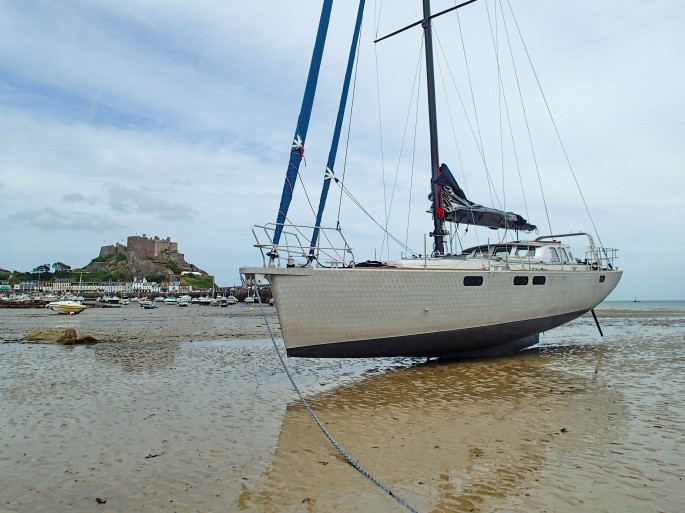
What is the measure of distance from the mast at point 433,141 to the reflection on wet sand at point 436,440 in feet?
15.4

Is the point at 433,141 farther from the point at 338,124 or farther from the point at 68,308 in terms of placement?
the point at 68,308

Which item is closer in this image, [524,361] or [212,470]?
[212,470]

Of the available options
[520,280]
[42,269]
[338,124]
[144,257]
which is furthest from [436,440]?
[42,269]

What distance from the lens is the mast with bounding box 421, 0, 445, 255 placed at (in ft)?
44.5

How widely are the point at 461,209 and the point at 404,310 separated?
4.74 meters

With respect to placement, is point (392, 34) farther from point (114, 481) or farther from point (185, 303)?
point (185, 303)

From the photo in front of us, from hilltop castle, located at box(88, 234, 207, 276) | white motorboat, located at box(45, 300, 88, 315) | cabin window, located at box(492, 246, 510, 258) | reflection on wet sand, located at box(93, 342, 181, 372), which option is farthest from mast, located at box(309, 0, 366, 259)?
hilltop castle, located at box(88, 234, 207, 276)

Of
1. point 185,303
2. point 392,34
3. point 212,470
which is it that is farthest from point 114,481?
point 185,303

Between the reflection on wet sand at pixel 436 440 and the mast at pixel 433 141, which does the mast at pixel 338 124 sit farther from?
the reflection on wet sand at pixel 436 440

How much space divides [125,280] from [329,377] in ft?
439

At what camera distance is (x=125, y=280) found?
130m

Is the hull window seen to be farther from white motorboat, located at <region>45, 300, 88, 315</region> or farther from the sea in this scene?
white motorboat, located at <region>45, 300, 88, 315</region>

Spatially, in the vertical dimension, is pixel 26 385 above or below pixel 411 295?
below

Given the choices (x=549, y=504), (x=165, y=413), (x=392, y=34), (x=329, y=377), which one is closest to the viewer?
(x=549, y=504)
